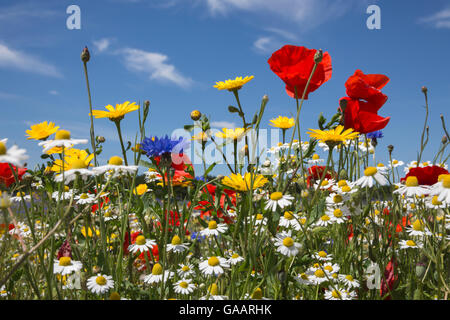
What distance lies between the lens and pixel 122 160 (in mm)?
974

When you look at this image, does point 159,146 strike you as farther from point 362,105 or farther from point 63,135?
point 362,105

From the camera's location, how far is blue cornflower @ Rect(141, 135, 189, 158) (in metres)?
1.02

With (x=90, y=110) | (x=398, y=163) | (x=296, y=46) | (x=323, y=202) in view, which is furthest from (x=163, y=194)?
(x=398, y=163)

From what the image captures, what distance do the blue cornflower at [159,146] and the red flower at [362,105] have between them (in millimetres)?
502

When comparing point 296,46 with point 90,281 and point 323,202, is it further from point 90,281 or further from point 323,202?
point 90,281

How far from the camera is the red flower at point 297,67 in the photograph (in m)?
1.11

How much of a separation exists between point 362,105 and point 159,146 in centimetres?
63

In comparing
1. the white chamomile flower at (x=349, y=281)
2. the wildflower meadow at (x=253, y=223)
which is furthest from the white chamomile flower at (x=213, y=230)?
the white chamomile flower at (x=349, y=281)

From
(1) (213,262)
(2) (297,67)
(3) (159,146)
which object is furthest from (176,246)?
(2) (297,67)

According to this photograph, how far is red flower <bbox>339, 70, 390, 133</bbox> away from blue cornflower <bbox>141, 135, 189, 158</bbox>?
19.8 inches

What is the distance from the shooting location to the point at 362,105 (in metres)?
1.14

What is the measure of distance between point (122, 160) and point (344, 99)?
2.17ft

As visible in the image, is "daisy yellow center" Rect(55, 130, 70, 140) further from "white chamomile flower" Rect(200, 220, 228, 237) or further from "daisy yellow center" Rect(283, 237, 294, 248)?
"daisy yellow center" Rect(283, 237, 294, 248)

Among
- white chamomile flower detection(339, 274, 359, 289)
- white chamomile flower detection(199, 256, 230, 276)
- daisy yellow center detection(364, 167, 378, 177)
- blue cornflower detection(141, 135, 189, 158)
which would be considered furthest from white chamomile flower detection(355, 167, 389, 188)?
blue cornflower detection(141, 135, 189, 158)
